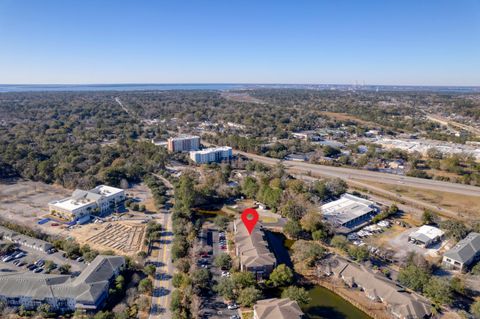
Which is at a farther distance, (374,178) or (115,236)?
(374,178)

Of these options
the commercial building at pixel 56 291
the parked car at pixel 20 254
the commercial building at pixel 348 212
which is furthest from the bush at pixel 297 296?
the parked car at pixel 20 254

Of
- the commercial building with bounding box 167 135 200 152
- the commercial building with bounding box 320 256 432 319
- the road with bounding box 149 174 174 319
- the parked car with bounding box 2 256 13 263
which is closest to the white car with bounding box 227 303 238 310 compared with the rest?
the road with bounding box 149 174 174 319

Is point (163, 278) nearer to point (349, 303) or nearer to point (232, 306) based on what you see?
point (232, 306)

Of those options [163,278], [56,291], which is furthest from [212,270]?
[56,291]

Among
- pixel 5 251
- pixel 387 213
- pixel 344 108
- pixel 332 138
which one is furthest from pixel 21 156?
pixel 344 108

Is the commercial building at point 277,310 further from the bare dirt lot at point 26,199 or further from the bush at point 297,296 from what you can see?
the bare dirt lot at point 26,199
